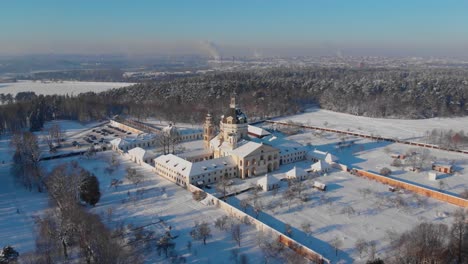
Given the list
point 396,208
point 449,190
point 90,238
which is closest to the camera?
point 90,238

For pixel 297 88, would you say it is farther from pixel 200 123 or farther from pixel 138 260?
pixel 138 260

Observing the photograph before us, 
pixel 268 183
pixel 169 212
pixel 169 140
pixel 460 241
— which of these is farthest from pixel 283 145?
pixel 460 241

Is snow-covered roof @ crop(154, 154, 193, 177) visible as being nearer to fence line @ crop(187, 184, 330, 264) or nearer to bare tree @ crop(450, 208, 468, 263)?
fence line @ crop(187, 184, 330, 264)

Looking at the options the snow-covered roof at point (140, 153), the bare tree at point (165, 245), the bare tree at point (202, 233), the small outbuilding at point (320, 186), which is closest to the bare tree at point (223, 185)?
the bare tree at point (202, 233)

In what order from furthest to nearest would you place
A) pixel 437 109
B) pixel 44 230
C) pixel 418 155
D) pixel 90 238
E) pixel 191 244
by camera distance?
pixel 437 109, pixel 418 155, pixel 191 244, pixel 44 230, pixel 90 238

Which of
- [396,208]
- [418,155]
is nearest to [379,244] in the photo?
[396,208]

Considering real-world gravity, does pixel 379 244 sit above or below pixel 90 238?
below

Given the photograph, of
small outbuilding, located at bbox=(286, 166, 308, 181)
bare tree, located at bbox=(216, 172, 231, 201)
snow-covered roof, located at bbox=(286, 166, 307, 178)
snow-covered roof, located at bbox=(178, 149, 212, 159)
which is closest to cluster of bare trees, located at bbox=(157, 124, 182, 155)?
snow-covered roof, located at bbox=(178, 149, 212, 159)
